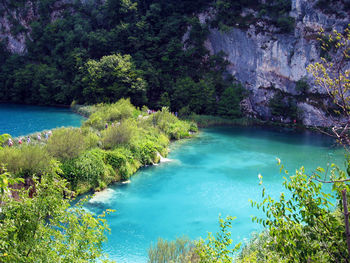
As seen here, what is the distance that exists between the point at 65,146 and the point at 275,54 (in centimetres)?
2702

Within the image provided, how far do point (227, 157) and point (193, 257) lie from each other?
606 inches

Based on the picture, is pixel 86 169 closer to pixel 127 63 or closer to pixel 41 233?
pixel 41 233

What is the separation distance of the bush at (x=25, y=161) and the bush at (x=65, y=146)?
4.61 ft

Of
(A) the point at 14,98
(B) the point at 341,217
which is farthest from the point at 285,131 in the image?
(A) the point at 14,98

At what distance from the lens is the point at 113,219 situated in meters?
15.7

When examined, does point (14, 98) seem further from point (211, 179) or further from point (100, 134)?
point (211, 179)

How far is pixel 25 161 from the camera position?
50.2 ft

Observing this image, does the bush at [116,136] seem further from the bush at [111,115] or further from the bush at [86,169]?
the bush at [111,115]

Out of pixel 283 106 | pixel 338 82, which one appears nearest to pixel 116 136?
pixel 338 82

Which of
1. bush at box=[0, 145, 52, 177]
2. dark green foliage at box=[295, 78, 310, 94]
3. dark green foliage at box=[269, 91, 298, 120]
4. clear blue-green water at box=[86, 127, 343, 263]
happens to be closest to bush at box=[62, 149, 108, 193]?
clear blue-green water at box=[86, 127, 343, 263]

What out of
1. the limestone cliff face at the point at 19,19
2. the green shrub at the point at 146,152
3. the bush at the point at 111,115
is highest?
the limestone cliff face at the point at 19,19

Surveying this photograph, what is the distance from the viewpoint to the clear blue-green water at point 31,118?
27609mm

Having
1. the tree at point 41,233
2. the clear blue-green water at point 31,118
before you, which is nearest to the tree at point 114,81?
the clear blue-green water at point 31,118

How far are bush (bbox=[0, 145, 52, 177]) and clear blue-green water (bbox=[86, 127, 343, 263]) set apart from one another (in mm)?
3103
